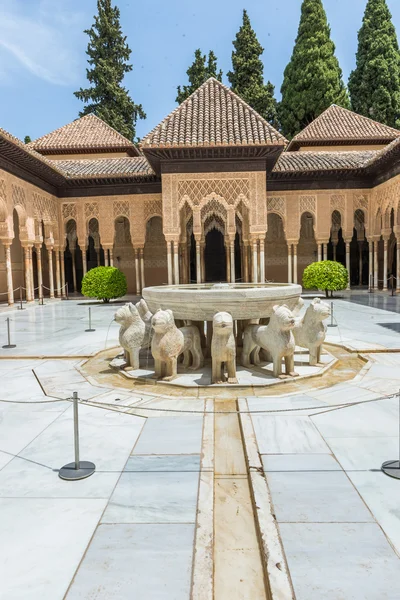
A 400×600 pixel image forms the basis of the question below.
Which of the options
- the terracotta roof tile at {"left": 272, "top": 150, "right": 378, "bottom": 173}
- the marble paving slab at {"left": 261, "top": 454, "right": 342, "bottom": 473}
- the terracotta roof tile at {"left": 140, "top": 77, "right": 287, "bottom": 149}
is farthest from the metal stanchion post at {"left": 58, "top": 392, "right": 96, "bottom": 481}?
the terracotta roof tile at {"left": 272, "top": 150, "right": 378, "bottom": 173}

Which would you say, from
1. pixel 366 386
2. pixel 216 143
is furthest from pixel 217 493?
pixel 216 143

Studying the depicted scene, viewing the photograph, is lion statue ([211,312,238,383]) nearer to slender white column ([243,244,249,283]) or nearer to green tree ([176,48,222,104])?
slender white column ([243,244,249,283])

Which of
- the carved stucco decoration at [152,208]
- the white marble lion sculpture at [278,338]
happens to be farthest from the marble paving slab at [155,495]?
the carved stucco decoration at [152,208]

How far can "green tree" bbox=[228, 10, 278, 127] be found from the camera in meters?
32.3

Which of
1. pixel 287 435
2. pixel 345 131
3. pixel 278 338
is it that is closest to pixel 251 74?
pixel 345 131

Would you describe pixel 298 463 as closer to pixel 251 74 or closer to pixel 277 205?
pixel 277 205

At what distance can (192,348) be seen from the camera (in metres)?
5.99

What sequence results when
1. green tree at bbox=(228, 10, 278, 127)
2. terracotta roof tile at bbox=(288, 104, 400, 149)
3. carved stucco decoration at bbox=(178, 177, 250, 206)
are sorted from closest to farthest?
carved stucco decoration at bbox=(178, 177, 250, 206) < terracotta roof tile at bbox=(288, 104, 400, 149) < green tree at bbox=(228, 10, 278, 127)

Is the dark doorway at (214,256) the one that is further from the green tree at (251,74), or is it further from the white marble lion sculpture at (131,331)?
the white marble lion sculpture at (131,331)

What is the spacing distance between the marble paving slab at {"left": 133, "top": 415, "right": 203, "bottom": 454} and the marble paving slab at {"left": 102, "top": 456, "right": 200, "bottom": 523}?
0.21 meters

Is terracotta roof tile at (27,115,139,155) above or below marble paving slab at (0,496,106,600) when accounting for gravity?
above

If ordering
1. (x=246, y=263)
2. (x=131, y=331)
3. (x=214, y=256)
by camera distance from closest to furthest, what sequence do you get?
(x=131, y=331)
(x=246, y=263)
(x=214, y=256)

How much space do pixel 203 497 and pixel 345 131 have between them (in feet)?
81.8

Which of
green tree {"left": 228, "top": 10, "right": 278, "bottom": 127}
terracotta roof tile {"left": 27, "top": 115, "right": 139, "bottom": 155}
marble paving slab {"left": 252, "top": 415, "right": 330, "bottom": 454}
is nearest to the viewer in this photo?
marble paving slab {"left": 252, "top": 415, "right": 330, "bottom": 454}
